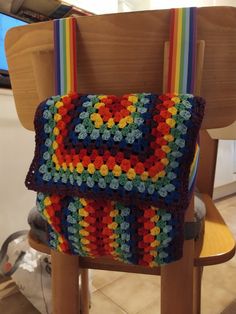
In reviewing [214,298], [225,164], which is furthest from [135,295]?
[225,164]

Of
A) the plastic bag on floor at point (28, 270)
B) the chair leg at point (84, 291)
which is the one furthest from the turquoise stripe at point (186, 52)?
the plastic bag on floor at point (28, 270)

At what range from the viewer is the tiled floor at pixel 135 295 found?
→ 3.14 feet

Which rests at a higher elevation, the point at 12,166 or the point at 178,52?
the point at 178,52

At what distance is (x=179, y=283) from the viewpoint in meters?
0.41

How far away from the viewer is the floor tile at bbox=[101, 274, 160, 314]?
3.22ft

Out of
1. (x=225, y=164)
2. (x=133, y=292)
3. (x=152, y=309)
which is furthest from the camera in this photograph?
(x=225, y=164)

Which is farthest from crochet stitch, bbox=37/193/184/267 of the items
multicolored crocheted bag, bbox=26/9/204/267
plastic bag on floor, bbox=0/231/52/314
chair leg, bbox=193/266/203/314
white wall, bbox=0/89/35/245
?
white wall, bbox=0/89/35/245

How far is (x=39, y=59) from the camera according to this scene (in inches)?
16.9

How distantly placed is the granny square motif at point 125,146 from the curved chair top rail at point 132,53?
5 cm

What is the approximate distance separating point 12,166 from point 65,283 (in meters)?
0.77

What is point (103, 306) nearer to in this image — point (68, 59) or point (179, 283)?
point (179, 283)

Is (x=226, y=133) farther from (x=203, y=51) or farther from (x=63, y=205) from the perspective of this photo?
(x=63, y=205)

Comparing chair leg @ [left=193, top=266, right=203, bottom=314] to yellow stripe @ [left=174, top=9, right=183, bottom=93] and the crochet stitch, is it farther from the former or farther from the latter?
yellow stripe @ [left=174, top=9, right=183, bottom=93]

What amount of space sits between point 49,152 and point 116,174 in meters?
0.11
